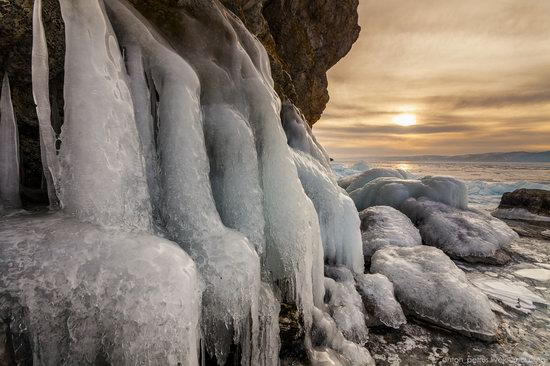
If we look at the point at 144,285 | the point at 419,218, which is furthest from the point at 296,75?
the point at 144,285

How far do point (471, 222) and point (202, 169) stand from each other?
985 centimetres

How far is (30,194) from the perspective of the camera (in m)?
2.93

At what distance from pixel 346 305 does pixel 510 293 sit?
3873 mm

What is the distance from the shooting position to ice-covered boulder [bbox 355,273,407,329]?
4.96 m

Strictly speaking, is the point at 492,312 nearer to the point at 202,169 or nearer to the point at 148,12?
the point at 202,169

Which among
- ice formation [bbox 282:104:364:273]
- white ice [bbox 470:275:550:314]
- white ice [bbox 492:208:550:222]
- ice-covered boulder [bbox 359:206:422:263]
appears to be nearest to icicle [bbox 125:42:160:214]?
ice formation [bbox 282:104:364:273]

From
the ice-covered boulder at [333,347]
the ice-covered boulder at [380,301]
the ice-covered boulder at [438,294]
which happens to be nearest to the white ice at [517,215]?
the ice-covered boulder at [438,294]

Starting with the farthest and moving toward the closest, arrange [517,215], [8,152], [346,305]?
1. [517,215]
2. [346,305]
3. [8,152]

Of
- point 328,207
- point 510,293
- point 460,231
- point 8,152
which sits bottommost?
point 510,293

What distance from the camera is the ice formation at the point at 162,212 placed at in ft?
6.23

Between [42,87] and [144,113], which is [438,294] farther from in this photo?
[42,87]

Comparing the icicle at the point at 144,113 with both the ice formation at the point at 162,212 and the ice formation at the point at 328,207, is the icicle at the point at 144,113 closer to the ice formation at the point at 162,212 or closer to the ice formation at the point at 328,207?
the ice formation at the point at 162,212

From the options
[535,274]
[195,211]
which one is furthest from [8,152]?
[535,274]

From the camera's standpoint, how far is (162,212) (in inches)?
112
